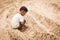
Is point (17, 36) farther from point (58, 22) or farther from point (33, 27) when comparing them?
point (58, 22)

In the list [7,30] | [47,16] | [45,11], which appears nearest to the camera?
[7,30]

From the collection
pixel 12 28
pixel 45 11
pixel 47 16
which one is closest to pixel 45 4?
pixel 45 11

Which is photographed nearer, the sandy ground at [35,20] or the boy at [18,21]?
the sandy ground at [35,20]

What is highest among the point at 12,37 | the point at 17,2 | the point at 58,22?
the point at 17,2

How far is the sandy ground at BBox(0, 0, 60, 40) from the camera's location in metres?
2.23

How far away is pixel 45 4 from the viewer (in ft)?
10.0

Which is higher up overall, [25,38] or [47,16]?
[47,16]

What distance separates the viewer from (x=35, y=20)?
263 centimetres

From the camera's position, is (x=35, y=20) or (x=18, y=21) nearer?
(x=18, y=21)

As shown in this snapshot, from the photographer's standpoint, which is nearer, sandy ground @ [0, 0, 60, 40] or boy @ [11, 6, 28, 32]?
sandy ground @ [0, 0, 60, 40]

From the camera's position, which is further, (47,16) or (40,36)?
(47,16)

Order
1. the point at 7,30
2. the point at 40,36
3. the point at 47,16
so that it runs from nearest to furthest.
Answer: the point at 40,36, the point at 7,30, the point at 47,16

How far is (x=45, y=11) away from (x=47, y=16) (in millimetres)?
204

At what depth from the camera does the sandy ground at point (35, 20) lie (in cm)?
223
